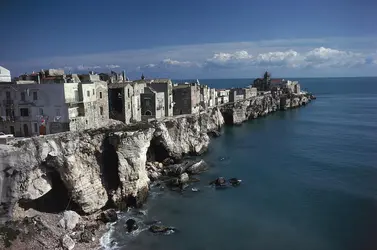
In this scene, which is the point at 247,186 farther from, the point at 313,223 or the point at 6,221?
the point at 6,221

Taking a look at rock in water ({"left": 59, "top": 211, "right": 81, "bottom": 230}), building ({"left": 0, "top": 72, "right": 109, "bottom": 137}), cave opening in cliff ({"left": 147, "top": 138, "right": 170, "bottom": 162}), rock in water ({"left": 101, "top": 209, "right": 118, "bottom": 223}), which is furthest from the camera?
cave opening in cliff ({"left": 147, "top": 138, "right": 170, "bottom": 162})

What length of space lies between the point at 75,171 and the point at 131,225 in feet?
31.0

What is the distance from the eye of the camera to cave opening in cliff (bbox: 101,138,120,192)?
43.2 metres

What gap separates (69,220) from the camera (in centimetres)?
3572

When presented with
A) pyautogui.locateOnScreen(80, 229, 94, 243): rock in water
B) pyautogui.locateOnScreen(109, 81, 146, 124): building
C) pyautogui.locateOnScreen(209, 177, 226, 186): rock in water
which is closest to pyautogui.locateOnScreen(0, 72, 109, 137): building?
pyautogui.locateOnScreen(109, 81, 146, 124): building

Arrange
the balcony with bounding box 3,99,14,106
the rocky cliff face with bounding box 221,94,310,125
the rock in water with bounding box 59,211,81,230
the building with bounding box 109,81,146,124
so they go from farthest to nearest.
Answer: the rocky cliff face with bounding box 221,94,310,125, the building with bounding box 109,81,146,124, the balcony with bounding box 3,99,14,106, the rock in water with bounding box 59,211,81,230

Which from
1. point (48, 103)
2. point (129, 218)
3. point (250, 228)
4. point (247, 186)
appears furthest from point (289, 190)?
point (48, 103)

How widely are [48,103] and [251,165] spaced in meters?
35.5

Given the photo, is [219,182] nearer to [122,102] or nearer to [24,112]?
[122,102]

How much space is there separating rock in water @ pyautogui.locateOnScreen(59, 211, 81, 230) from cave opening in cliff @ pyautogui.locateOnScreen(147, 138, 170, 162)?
2337cm

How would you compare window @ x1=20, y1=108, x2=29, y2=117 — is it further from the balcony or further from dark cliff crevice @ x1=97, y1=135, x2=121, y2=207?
dark cliff crevice @ x1=97, y1=135, x2=121, y2=207

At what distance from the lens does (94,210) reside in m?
39.8

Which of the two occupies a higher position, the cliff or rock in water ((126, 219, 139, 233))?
the cliff

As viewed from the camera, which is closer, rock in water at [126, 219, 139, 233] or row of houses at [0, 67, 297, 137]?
rock in water at [126, 219, 139, 233]
